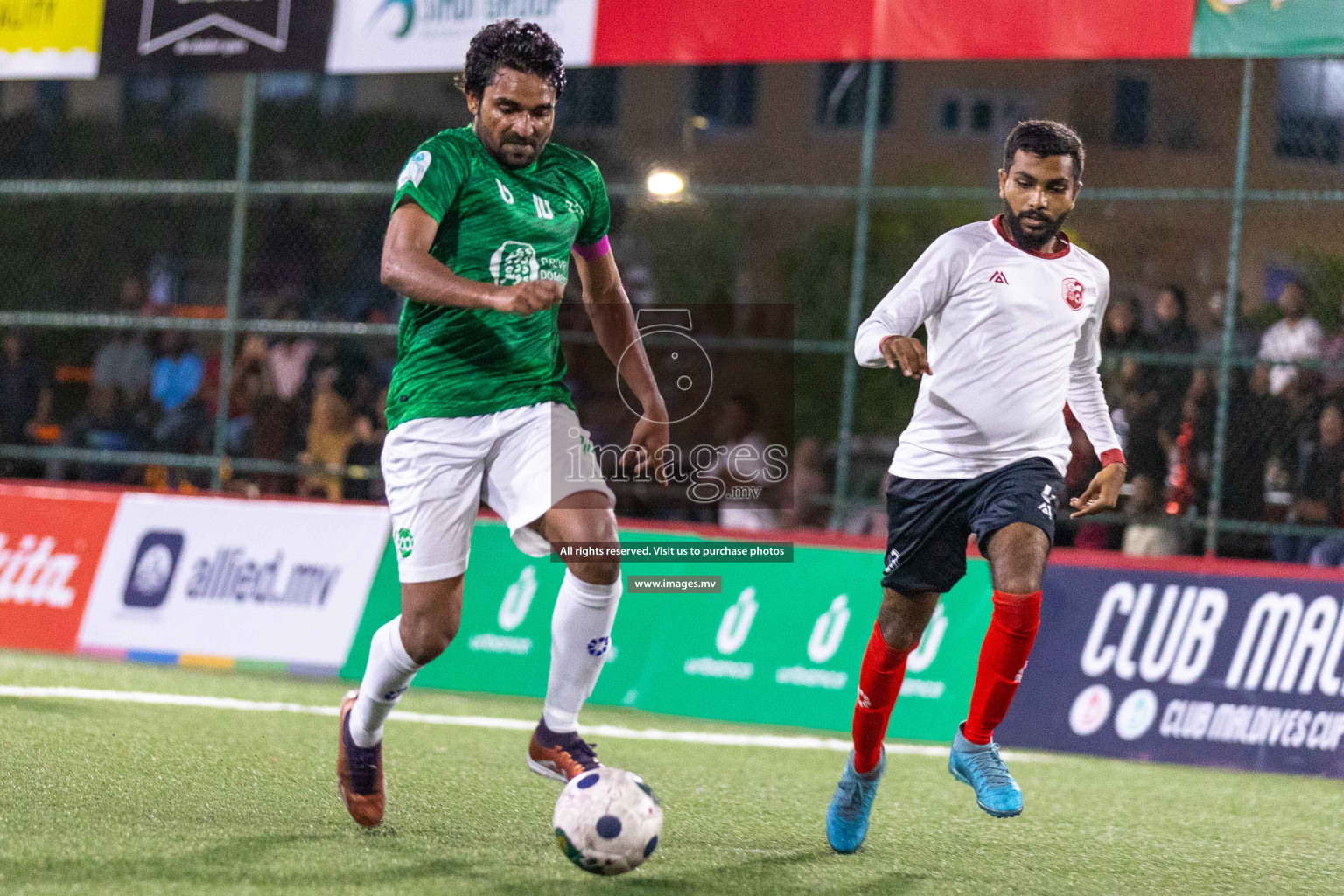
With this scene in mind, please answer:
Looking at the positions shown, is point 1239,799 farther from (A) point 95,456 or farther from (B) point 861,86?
(B) point 861,86

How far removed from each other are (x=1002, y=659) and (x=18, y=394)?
11247mm

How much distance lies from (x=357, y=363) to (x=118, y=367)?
2.73 meters

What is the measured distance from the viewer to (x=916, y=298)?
4.99 meters

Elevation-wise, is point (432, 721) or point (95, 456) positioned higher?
point (95, 456)

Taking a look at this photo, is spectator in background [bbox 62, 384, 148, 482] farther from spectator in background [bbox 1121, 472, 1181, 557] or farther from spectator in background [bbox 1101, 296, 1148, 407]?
spectator in background [bbox 1121, 472, 1181, 557]

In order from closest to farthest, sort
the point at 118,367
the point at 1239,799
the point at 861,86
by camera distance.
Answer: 1. the point at 1239,799
2. the point at 118,367
3. the point at 861,86

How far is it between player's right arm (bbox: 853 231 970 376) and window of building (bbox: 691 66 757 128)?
112 ft

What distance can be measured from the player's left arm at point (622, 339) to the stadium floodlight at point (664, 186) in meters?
6.85

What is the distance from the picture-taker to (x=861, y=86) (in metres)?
30.2

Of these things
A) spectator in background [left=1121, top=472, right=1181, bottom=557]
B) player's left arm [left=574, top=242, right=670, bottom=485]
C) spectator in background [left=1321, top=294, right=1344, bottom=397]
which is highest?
spectator in background [left=1321, top=294, right=1344, bottom=397]

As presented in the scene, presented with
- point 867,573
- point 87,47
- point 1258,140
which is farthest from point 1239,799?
point 87,47

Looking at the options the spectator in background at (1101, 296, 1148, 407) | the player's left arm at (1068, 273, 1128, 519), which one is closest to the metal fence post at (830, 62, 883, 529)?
the spectator in background at (1101, 296, 1148, 407)

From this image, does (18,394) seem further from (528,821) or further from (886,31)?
(528,821)

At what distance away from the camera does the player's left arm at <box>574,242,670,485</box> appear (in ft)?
16.2
